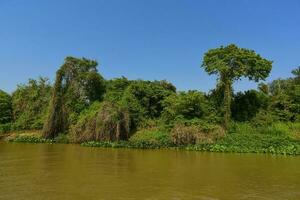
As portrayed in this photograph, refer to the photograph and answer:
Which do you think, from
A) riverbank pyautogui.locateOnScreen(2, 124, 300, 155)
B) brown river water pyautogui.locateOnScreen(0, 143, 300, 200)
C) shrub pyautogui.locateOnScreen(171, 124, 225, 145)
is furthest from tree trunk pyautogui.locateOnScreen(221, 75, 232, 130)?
brown river water pyautogui.locateOnScreen(0, 143, 300, 200)

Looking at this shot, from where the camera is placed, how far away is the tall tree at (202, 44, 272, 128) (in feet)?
110

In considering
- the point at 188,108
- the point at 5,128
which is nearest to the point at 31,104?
the point at 5,128

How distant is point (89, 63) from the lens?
132 feet

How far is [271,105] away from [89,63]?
796 inches

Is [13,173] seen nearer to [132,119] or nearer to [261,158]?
[261,158]

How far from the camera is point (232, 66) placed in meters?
34.0

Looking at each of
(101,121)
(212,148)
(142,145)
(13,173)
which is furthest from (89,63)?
(13,173)

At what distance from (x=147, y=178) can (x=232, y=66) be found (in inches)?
835

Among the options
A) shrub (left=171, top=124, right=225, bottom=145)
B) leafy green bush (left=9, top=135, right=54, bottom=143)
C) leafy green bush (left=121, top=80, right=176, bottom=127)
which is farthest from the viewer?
leafy green bush (left=121, top=80, right=176, bottom=127)

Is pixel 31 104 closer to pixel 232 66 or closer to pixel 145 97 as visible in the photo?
pixel 145 97

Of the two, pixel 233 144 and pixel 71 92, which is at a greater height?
pixel 71 92

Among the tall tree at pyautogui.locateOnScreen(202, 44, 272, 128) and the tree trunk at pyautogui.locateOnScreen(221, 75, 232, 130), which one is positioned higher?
the tall tree at pyautogui.locateOnScreen(202, 44, 272, 128)

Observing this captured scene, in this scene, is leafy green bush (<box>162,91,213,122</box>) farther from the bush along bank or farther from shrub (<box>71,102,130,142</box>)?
shrub (<box>71,102,130,142</box>)

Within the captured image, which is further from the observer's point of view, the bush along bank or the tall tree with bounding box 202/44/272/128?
the tall tree with bounding box 202/44/272/128
